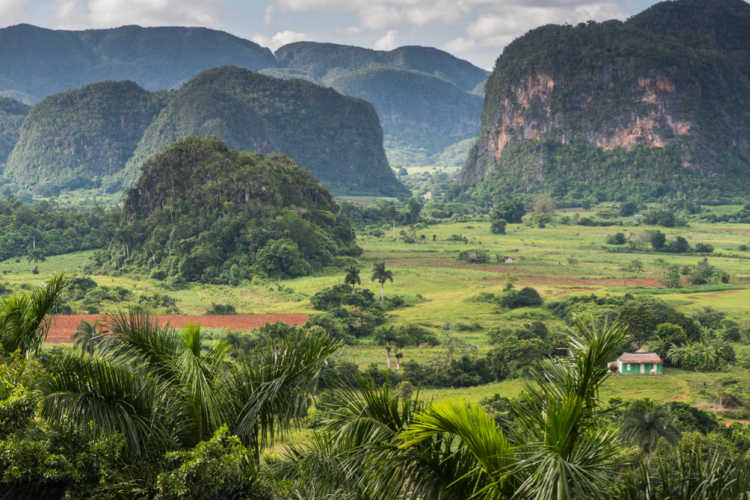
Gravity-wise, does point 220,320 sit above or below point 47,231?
below

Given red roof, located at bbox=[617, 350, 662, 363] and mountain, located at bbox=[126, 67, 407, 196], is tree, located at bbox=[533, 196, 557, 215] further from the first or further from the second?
red roof, located at bbox=[617, 350, 662, 363]

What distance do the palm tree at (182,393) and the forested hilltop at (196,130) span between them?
99.2m

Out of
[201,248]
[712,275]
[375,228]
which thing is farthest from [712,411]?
[375,228]

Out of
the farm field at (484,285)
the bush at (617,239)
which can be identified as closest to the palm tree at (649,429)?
the farm field at (484,285)

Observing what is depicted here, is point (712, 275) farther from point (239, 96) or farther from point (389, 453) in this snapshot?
point (239, 96)

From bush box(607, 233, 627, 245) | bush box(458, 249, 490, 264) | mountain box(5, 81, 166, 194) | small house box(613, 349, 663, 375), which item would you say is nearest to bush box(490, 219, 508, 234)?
bush box(607, 233, 627, 245)

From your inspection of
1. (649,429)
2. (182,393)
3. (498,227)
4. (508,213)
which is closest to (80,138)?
(508,213)

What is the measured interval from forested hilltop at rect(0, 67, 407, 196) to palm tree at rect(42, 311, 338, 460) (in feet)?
326

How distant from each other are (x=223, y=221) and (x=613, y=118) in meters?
67.1

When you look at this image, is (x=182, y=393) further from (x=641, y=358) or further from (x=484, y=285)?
(x=484, y=285)

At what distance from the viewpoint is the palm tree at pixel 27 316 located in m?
6.68

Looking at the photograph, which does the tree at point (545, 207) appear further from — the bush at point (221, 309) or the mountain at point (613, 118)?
the bush at point (221, 309)

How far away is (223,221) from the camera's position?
161 feet

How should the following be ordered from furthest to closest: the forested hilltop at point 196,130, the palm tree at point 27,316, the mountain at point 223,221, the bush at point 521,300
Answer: the forested hilltop at point 196,130 < the mountain at point 223,221 < the bush at point 521,300 < the palm tree at point 27,316
